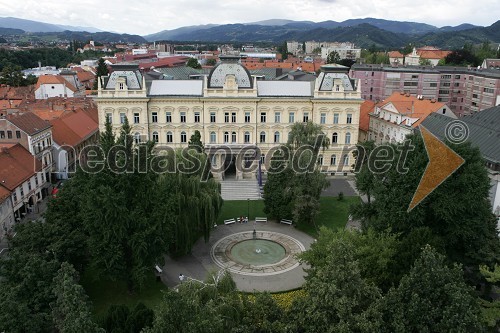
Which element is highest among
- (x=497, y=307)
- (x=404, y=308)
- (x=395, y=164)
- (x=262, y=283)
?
(x=395, y=164)

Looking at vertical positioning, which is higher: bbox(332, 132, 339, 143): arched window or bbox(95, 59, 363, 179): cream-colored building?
bbox(95, 59, 363, 179): cream-colored building

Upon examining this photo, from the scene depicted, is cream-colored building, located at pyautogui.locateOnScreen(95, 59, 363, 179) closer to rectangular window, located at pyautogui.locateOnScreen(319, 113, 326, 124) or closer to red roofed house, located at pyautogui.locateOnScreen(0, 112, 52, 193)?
rectangular window, located at pyautogui.locateOnScreen(319, 113, 326, 124)

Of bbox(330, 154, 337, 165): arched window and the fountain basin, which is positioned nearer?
the fountain basin

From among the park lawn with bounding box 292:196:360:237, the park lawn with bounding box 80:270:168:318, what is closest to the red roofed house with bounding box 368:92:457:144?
the park lawn with bounding box 292:196:360:237

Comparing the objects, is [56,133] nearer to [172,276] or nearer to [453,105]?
[172,276]

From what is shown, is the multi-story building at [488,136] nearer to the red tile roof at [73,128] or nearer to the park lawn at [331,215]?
the park lawn at [331,215]

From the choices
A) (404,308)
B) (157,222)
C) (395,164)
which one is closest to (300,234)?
(395,164)
